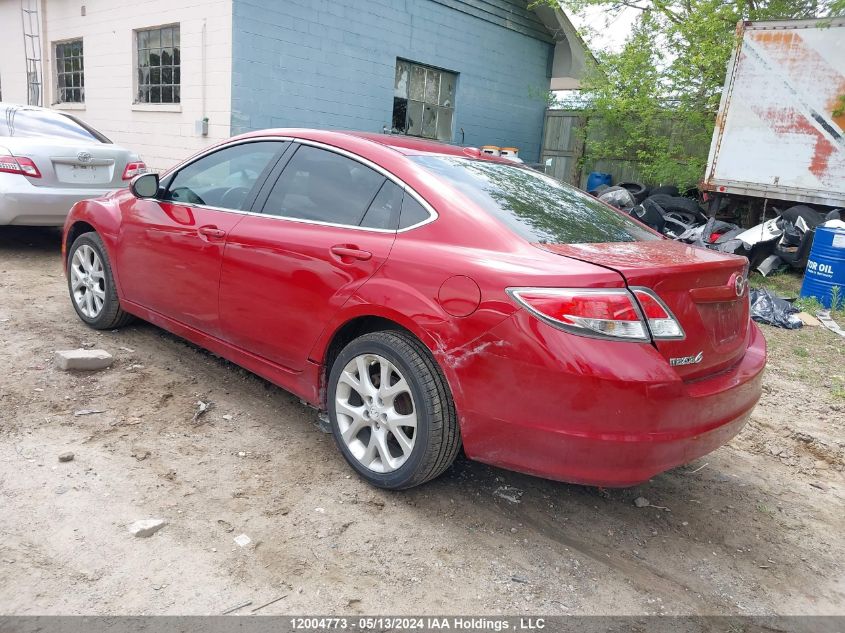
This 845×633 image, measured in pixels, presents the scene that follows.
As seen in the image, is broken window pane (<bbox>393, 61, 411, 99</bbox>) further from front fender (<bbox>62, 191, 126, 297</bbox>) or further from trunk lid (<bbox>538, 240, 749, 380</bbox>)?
trunk lid (<bbox>538, 240, 749, 380</bbox>)

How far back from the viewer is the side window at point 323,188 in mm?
3076

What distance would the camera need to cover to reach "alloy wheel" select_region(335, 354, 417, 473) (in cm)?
278

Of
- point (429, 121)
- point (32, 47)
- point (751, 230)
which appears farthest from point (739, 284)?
point (32, 47)

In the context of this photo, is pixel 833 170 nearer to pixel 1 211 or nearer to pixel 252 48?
pixel 252 48

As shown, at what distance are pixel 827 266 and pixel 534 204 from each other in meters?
5.83

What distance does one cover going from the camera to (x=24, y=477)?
9.31 ft

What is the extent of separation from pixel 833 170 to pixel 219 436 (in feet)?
28.4

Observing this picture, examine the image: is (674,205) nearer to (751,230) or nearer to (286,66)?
(751,230)

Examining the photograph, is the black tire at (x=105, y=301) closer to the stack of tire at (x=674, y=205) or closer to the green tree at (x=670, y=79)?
the stack of tire at (x=674, y=205)

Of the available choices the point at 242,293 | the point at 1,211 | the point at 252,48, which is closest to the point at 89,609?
the point at 242,293

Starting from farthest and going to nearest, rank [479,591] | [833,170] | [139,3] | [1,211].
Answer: [139,3]
[833,170]
[1,211]
[479,591]

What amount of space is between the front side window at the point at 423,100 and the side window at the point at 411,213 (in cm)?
944

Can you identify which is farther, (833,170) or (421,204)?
(833,170)

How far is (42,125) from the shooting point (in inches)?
269
